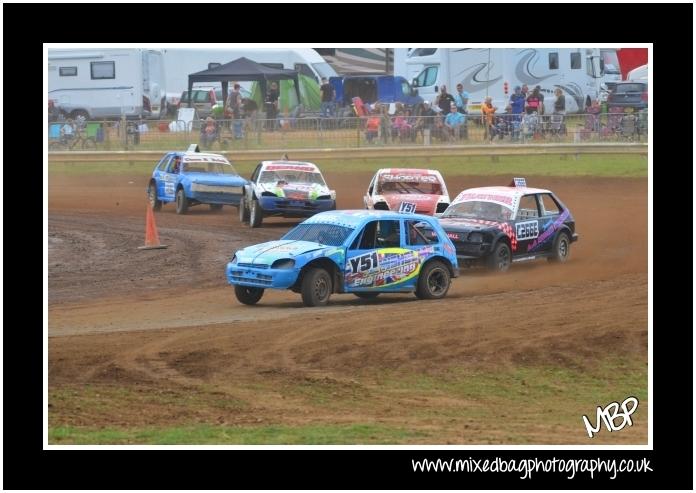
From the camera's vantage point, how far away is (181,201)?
28.4 metres

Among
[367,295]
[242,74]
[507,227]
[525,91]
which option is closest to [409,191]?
[507,227]

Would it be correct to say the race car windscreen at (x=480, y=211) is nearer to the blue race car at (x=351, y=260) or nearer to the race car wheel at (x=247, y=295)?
the blue race car at (x=351, y=260)

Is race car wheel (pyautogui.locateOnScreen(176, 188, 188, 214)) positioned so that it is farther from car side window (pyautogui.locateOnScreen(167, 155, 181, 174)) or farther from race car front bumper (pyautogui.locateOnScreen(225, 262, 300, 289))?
race car front bumper (pyautogui.locateOnScreen(225, 262, 300, 289))

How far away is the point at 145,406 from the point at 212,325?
11.7 feet

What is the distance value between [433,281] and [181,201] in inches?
480

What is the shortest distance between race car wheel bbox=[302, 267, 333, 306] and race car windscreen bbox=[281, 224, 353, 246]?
471 mm

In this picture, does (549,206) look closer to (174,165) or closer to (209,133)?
(174,165)

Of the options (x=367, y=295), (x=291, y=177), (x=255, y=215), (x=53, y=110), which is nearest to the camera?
(x=367, y=295)

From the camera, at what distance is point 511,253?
19.8 metres

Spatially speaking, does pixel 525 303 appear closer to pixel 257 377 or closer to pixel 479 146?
pixel 257 377

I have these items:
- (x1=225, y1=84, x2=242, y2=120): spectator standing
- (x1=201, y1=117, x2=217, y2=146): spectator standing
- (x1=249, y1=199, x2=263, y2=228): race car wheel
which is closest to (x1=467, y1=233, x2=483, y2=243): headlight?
(x1=249, y1=199, x2=263, y2=228): race car wheel

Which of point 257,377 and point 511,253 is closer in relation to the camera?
point 257,377

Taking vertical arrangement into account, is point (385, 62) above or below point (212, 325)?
above

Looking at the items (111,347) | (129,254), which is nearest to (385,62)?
(129,254)
